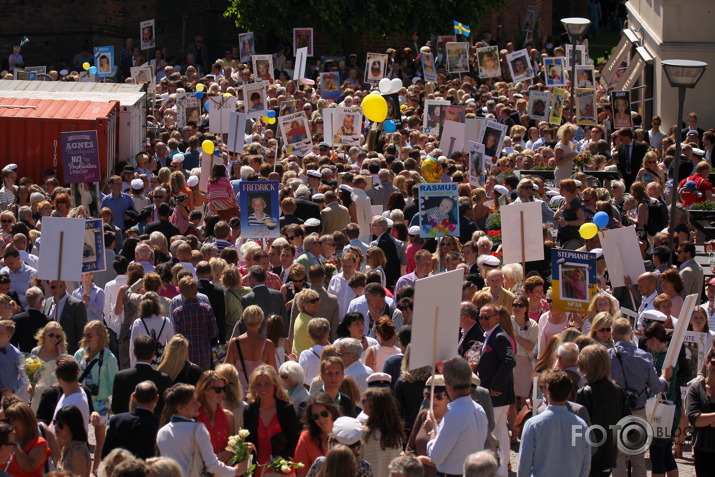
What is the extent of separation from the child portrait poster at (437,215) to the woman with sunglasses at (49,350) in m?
4.66

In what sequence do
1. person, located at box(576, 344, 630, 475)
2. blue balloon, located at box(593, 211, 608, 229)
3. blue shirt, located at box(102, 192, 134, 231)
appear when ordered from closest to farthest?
person, located at box(576, 344, 630, 475)
blue balloon, located at box(593, 211, 608, 229)
blue shirt, located at box(102, 192, 134, 231)

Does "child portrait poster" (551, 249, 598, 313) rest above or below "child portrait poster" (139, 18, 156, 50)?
below

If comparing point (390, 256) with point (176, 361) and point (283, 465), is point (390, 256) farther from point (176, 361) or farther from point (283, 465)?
point (283, 465)

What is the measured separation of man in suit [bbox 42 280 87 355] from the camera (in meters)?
11.6

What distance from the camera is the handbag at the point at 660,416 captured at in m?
9.65

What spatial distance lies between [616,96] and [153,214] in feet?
29.9

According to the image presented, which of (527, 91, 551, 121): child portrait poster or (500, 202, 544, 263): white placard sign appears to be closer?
(500, 202, 544, 263): white placard sign

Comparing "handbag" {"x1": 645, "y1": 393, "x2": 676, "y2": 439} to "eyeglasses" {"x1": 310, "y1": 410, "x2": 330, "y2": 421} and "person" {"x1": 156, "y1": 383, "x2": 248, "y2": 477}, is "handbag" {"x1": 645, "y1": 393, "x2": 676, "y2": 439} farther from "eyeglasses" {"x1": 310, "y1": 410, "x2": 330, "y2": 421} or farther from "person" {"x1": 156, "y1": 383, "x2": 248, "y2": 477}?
"person" {"x1": 156, "y1": 383, "x2": 248, "y2": 477}

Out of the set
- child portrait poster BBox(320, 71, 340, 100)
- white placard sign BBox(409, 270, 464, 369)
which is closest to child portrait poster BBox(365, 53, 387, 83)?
child portrait poster BBox(320, 71, 340, 100)

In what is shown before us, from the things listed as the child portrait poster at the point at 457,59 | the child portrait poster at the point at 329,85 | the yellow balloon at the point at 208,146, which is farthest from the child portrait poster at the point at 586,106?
the child portrait poster at the point at 457,59

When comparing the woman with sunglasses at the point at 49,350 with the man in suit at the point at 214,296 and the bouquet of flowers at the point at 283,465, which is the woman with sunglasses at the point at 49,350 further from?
the bouquet of flowers at the point at 283,465

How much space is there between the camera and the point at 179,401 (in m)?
7.91

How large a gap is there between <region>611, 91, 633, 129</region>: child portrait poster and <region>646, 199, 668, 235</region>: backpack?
20.6ft

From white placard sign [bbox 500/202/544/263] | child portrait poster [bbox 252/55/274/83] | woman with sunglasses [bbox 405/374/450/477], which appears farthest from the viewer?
child portrait poster [bbox 252/55/274/83]
